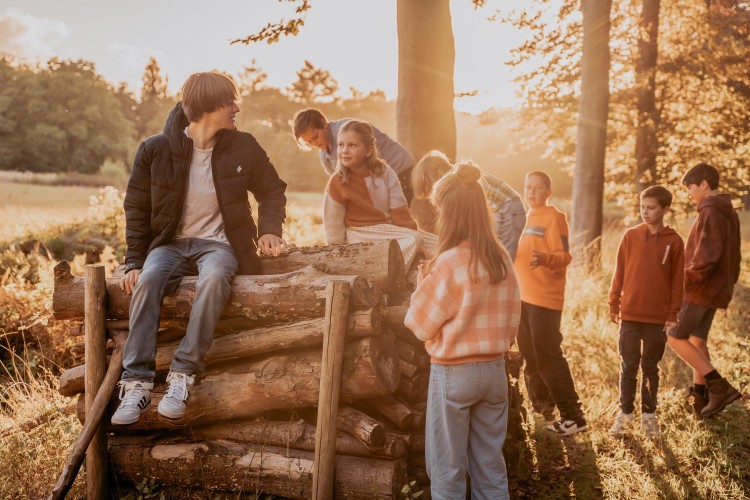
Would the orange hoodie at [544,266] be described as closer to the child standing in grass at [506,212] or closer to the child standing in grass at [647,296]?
the child standing in grass at [506,212]

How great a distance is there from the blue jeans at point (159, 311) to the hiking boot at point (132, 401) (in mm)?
49

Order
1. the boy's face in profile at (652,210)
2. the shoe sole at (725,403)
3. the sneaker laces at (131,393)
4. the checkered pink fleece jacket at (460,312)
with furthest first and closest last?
1. the shoe sole at (725,403)
2. the boy's face in profile at (652,210)
3. the sneaker laces at (131,393)
4. the checkered pink fleece jacket at (460,312)

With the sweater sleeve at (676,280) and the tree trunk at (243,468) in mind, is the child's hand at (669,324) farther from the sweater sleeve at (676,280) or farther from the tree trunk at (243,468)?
the tree trunk at (243,468)

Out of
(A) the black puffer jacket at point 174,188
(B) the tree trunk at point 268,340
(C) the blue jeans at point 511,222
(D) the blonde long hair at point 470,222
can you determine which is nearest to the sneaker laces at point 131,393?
(B) the tree trunk at point 268,340

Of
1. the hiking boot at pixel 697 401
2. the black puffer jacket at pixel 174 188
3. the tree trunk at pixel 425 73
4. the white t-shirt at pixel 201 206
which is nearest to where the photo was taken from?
the black puffer jacket at pixel 174 188

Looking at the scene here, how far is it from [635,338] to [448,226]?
9.62 ft

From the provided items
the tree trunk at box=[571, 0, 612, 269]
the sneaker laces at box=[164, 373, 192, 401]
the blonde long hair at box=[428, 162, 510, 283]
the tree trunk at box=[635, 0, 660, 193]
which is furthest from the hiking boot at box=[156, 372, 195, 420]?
the tree trunk at box=[635, 0, 660, 193]

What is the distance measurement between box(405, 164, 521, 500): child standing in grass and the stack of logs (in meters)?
Answer: 0.50

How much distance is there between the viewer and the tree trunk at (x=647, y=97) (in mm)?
14094

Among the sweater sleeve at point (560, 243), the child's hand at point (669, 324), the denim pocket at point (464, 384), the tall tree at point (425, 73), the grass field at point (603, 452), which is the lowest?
the grass field at point (603, 452)

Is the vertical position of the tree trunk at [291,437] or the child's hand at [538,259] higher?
the child's hand at [538,259]

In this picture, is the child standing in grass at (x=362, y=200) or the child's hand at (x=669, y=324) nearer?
the child standing in grass at (x=362, y=200)

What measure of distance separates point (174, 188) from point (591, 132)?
9.07m

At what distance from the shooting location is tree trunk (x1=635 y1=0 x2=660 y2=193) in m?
14.1
